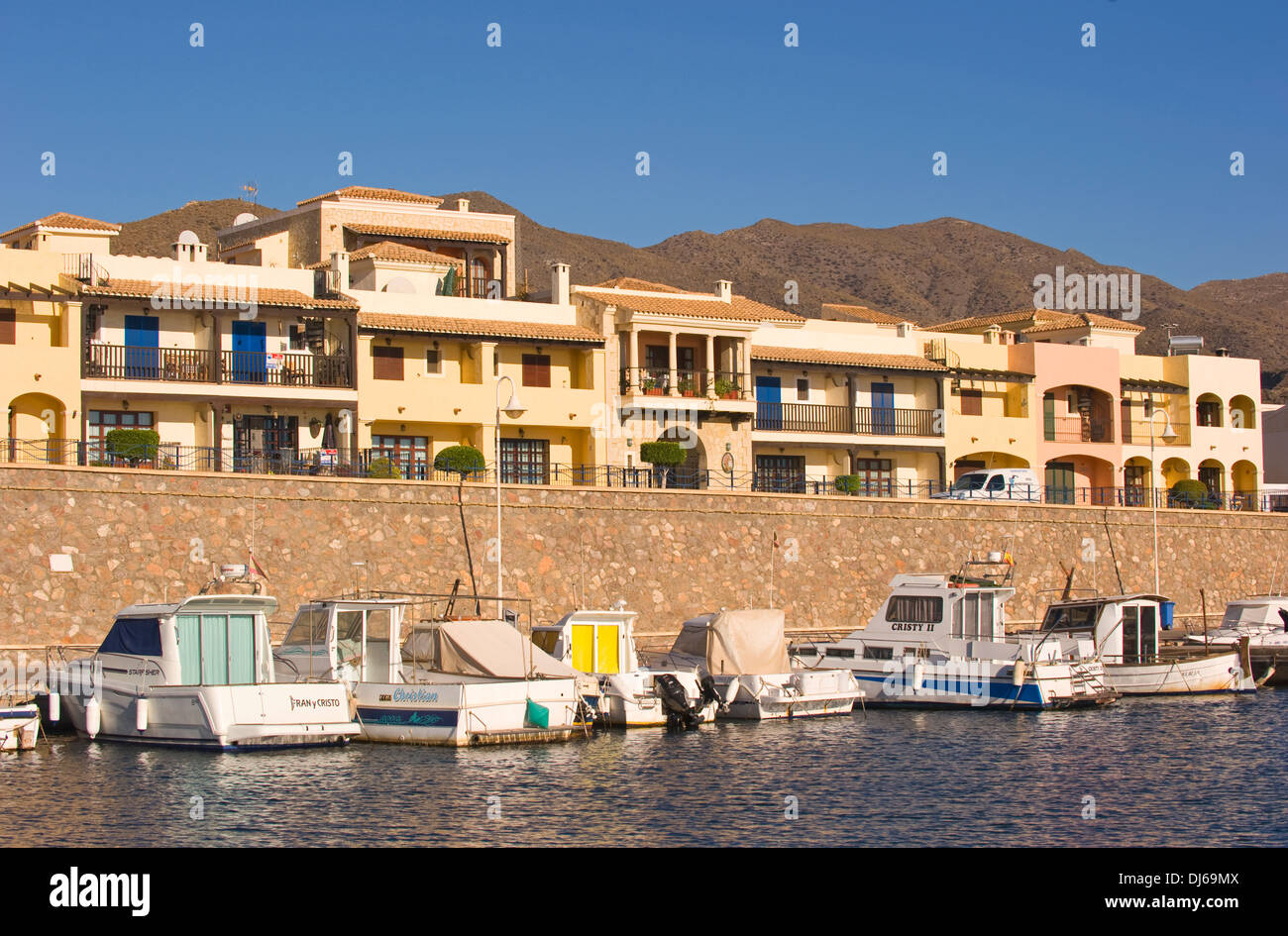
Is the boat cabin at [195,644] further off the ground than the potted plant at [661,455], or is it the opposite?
the potted plant at [661,455]

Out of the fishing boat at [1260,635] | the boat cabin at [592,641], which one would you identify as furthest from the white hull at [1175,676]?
the boat cabin at [592,641]

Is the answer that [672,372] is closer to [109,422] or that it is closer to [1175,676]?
[109,422]

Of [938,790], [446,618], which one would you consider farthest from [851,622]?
[938,790]

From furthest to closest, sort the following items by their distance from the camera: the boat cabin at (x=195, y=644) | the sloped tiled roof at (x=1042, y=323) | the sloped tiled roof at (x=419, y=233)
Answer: the sloped tiled roof at (x=1042, y=323) → the sloped tiled roof at (x=419, y=233) → the boat cabin at (x=195, y=644)

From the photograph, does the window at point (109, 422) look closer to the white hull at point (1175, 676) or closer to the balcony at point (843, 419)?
the balcony at point (843, 419)

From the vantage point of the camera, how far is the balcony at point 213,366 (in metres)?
48.8

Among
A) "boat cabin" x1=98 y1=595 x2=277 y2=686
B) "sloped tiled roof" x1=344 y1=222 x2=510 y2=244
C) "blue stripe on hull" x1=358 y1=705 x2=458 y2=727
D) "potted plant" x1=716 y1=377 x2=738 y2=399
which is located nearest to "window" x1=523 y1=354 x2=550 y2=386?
"potted plant" x1=716 y1=377 x2=738 y2=399

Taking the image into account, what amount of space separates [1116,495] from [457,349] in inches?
1178

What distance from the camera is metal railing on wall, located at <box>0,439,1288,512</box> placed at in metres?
45.3

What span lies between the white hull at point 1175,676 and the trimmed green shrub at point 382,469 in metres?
21.4

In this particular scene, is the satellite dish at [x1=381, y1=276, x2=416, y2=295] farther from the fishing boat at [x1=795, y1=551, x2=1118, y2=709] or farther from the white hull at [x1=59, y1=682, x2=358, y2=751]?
the white hull at [x1=59, y1=682, x2=358, y2=751]
